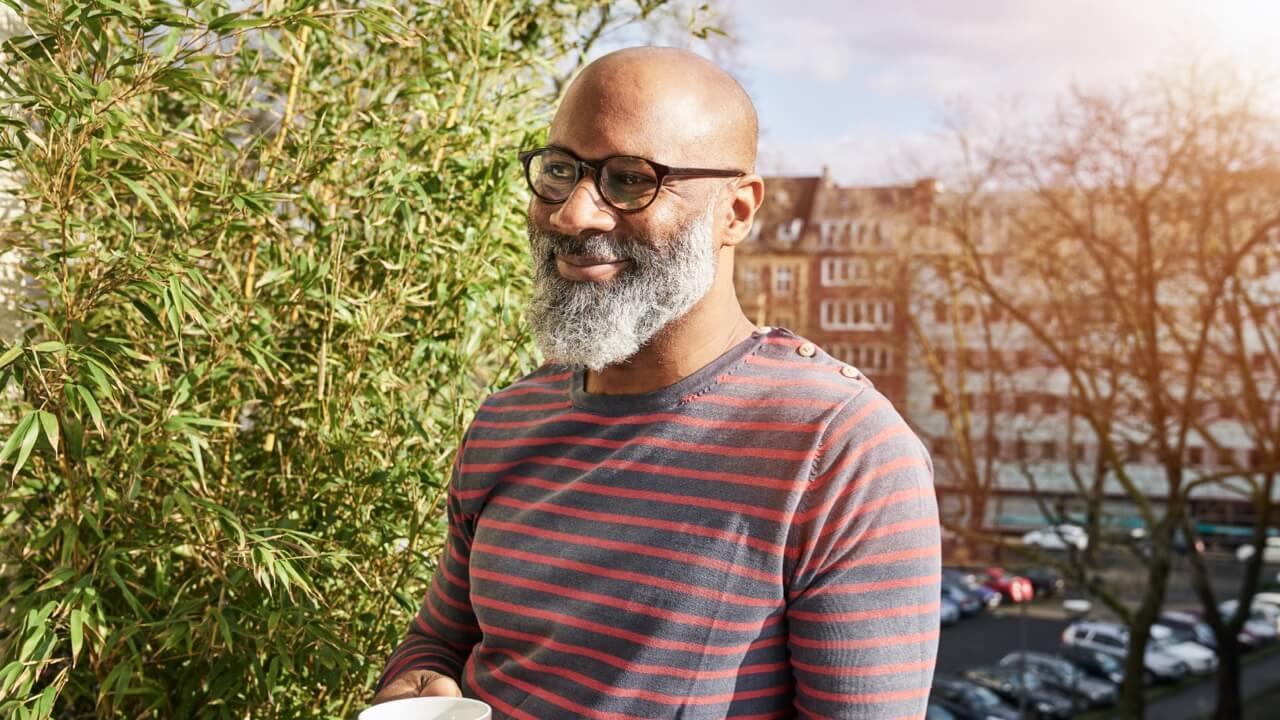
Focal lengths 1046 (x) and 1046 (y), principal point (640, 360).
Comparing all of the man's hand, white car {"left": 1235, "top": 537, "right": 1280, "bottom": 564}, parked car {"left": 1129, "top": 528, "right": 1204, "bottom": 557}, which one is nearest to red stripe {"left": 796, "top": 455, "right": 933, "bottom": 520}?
the man's hand

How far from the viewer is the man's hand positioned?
107 cm

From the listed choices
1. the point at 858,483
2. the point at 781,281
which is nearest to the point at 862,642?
the point at 858,483

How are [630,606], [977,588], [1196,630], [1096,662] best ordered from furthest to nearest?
[977,588]
[1096,662]
[1196,630]
[630,606]

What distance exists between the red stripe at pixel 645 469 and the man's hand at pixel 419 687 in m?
0.22

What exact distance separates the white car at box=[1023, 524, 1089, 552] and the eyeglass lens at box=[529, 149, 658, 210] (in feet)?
30.0

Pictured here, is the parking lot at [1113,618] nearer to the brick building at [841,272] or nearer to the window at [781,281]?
the brick building at [841,272]

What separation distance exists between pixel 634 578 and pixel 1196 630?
9.51 m

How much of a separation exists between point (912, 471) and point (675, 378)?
0.25m

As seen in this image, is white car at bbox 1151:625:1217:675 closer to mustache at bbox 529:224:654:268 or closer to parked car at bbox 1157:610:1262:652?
parked car at bbox 1157:610:1262:652

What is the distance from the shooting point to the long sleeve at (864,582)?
0.82 meters

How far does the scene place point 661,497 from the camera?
944 millimetres

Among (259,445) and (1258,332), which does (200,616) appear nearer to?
(259,445)

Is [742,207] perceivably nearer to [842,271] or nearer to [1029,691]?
[842,271]

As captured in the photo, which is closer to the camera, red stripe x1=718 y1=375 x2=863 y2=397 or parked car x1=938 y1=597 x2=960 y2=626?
red stripe x1=718 y1=375 x2=863 y2=397
